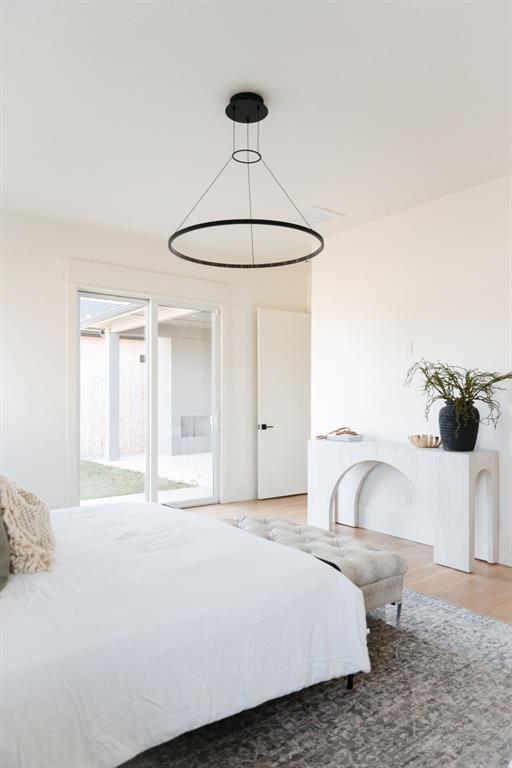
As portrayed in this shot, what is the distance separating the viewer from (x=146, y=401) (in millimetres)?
5363

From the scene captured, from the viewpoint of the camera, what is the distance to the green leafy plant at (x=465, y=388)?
3732mm

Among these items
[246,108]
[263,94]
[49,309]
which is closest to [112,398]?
[49,309]

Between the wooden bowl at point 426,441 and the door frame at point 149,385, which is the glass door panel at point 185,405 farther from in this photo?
the wooden bowl at point 426,441

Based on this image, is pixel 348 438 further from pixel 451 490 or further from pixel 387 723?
pixel 387 723

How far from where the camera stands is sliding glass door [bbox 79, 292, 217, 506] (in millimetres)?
5062

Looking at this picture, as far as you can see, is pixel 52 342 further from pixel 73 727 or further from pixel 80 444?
pixel 73 727

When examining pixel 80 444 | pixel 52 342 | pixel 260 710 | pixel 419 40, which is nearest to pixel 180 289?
pixel 52 342

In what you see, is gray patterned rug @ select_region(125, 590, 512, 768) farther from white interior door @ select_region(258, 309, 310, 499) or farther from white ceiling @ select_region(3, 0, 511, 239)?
white interior door @ select_region(258, 309, 310, 499)

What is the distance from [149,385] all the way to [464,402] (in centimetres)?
301

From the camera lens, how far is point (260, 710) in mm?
1990

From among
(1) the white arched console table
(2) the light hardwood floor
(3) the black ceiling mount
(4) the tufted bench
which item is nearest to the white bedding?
(4) the tufted bench

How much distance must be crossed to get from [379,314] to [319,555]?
2.78 metres

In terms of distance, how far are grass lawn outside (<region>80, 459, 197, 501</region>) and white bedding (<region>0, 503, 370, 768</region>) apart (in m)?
2.74

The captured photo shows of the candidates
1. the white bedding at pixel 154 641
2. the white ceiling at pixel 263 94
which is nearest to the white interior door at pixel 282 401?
the white ceiling at pixel 263 94
